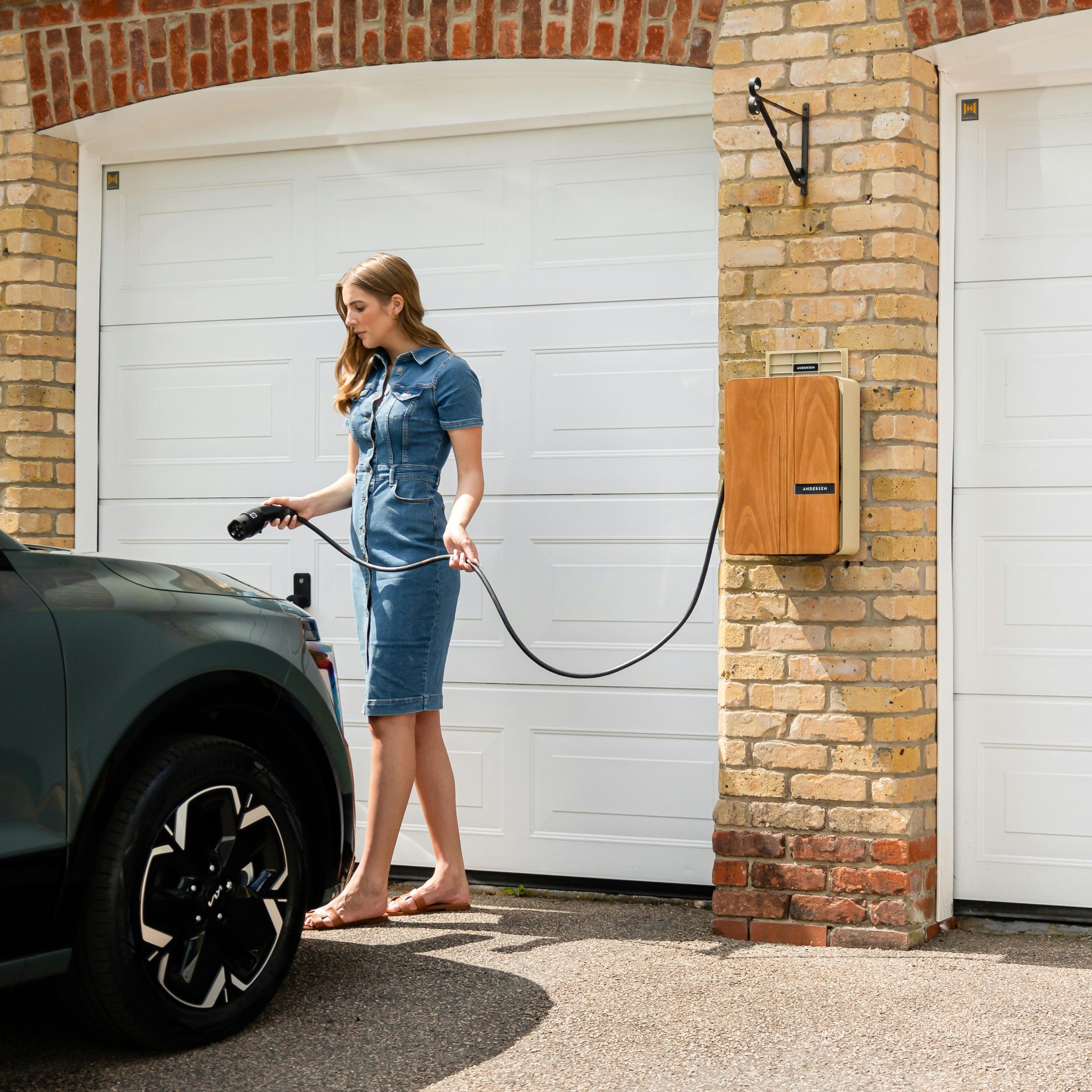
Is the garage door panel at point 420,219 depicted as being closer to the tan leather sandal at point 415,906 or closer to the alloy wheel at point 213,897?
the tan leather sandal at point 415,906

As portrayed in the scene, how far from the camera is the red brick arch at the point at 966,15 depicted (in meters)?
4.22

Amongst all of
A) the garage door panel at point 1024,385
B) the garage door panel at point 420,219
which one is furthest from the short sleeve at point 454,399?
the garage door panel at point 1024,385

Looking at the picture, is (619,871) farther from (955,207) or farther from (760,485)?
(955,207)

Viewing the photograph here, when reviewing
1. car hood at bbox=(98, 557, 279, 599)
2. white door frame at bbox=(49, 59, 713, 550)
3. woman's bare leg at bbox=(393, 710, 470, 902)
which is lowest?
woman's bare leg at bbox=(393, 710, 470, 902)

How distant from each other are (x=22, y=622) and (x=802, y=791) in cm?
240

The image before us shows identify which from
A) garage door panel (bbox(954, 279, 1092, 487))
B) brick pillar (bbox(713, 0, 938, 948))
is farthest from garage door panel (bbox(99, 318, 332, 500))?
garage door panel (bbox(954, 279, 1092, 487))

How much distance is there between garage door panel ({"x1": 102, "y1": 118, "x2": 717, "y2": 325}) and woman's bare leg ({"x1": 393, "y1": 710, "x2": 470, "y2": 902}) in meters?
1.62

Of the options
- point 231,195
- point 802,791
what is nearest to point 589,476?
point 802,791

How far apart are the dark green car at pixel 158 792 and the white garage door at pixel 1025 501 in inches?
84.1

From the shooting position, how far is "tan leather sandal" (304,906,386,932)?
4.22m

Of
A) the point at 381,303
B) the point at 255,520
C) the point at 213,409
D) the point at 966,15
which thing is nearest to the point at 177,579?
the point at 255,520

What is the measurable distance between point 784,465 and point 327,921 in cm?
192

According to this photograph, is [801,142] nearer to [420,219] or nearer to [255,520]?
[420,219]

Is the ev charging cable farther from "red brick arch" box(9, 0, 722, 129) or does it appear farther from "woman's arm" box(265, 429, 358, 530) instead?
"red brick arch" box(9, 0, 722, 129)
